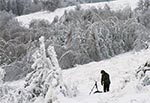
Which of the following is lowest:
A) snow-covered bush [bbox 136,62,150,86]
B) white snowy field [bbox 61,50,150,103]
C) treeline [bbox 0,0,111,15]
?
white snowy field [bbox 61,50,150,103]

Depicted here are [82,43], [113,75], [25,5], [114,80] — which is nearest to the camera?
[114,80]

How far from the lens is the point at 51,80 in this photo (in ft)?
34.5

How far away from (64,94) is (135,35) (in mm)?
14081

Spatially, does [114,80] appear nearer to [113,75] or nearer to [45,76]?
[113,75]

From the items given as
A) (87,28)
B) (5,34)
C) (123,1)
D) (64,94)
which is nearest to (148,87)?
(64,94)

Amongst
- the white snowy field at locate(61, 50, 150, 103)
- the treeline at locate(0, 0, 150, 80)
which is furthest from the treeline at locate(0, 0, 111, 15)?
the white snowy field at locate(61, 50, 150, 103)

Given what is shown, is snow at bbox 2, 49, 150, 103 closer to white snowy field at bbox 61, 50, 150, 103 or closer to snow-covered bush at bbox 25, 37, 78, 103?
white snowy field at bbox 61, 50, 150, 103

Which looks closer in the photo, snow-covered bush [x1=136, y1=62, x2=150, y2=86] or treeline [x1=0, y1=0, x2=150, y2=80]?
snow-covered bush [x1=136, y1=62, x2=150, y2=86]

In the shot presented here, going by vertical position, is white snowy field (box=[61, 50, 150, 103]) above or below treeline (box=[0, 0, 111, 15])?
below

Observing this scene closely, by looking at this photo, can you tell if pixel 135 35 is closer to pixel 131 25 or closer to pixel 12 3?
pixel 131 25

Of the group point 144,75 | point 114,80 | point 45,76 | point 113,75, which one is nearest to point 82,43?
point 113,75

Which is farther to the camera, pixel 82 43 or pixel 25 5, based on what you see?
pixel 25 5

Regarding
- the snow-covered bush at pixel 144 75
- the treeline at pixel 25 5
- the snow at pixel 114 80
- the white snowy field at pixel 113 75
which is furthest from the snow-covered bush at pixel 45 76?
the treeline at pixel 25 5

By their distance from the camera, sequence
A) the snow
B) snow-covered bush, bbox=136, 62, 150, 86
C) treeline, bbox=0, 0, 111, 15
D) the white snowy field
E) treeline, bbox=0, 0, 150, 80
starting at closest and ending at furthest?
the snow
snow-covered bush, bbox=136, 62, 150, 86
the white snowy field
treeline, bbox=0, 0, 150, 80
treeline, bbox=0, 0, 111, 15
